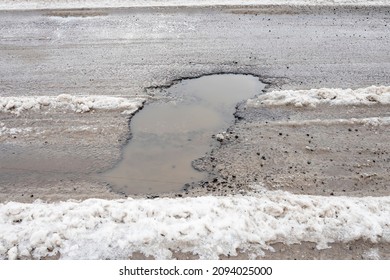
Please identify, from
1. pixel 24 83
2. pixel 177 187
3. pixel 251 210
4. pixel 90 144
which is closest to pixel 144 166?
pixel 177 187

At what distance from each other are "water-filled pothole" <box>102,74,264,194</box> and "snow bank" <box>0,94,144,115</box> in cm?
36

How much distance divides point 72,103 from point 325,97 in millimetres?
4962

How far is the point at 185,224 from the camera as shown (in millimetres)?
5109

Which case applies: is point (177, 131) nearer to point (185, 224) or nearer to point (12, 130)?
point (185, 224)

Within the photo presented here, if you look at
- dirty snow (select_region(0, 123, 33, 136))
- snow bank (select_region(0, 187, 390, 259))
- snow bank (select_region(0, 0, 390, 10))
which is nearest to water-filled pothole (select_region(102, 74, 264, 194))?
snow bank (select_region(0, 187, 390, 259))

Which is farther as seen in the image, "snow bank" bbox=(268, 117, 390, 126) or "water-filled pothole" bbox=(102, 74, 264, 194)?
"snow bank" bbox=(268, 117, 390, 126)

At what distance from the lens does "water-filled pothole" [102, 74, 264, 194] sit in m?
5.98

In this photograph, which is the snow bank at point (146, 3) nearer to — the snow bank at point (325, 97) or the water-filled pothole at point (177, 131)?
the water-filled pothole at point (177, 131)

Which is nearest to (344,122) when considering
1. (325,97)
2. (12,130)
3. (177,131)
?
(325,97)

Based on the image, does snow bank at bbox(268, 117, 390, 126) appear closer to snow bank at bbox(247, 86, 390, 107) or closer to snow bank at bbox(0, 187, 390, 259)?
snow bank at bbox(247, 86, 390, 107)

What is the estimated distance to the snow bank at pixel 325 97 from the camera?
24.6 feet

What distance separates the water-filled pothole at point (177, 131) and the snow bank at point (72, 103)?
0.36 meters
